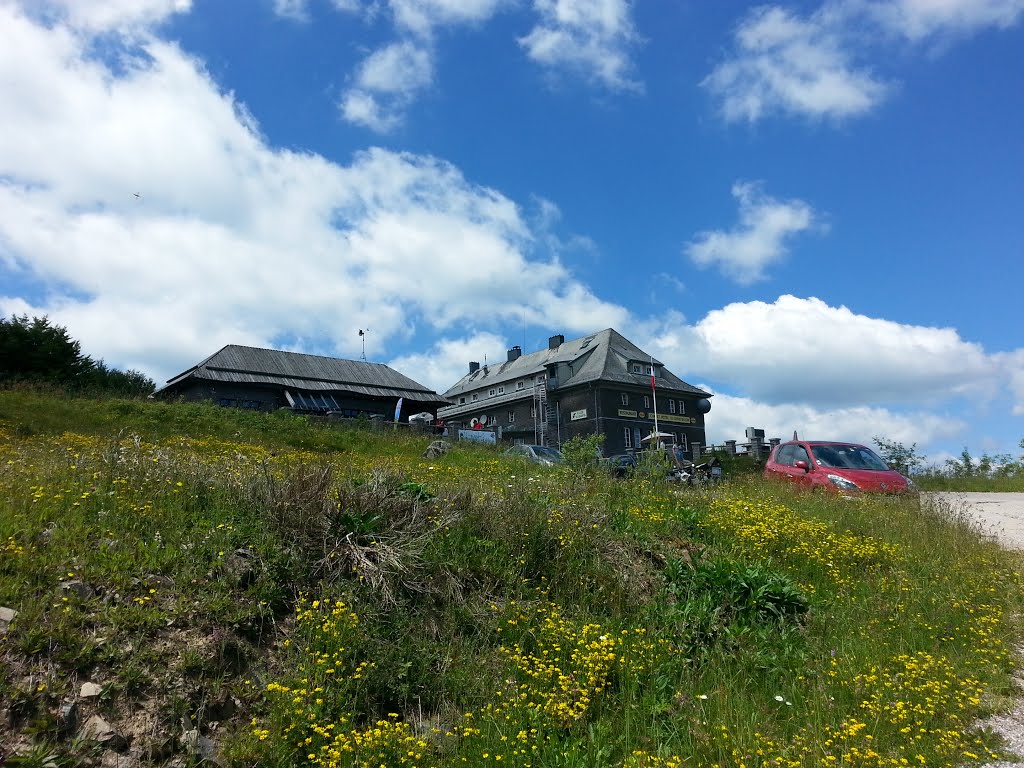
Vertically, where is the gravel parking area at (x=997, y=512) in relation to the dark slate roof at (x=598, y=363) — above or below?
below

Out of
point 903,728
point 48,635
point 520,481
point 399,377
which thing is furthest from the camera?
point 399,377

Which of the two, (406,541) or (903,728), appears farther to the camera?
(406,541)

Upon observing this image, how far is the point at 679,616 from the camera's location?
231 inches

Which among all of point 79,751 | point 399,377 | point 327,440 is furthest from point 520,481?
point 399,377

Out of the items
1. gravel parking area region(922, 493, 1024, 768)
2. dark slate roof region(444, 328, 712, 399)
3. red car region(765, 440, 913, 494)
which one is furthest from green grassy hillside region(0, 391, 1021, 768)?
dark slate roof region(444, 328, 712, 399)

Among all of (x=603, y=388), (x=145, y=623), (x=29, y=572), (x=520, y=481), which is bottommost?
(x=145, y=623)

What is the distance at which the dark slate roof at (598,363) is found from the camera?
2116 inches

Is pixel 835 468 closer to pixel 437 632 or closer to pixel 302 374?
pixel 437 632

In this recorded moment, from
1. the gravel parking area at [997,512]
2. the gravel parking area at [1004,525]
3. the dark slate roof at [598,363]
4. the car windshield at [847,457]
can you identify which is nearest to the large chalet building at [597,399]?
the dark slate roof at [598,363]

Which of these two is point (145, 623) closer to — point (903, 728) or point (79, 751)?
point (79, 751)

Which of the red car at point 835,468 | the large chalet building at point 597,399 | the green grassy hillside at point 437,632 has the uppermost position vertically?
the large chalet building at point 597,399

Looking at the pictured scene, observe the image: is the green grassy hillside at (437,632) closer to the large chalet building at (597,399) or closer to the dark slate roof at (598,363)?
the large chalet building at (597,399)

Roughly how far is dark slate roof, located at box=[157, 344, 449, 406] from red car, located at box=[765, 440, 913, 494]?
1363 inches

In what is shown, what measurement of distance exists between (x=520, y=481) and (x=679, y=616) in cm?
356
